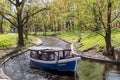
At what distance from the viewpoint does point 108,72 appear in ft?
111

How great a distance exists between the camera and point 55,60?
36.0 metres

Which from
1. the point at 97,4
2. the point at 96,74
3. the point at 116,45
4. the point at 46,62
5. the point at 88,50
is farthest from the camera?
the point at 88,50

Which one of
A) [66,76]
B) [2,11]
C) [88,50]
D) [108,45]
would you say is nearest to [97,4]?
[108,45]

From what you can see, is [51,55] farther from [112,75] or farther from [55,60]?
[112,75]

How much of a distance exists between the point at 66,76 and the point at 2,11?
94.4ft

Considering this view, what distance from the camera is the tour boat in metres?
34.9

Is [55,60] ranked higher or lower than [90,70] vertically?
higher

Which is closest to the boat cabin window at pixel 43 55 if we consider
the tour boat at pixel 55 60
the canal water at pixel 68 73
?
the tour boat at pixel 55 60

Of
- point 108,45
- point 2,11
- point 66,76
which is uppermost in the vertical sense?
point 2,11

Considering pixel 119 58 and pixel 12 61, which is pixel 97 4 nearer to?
pixel 119 58

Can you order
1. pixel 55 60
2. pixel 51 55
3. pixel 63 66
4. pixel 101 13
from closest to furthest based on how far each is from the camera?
pixel 63 66 < pixel 55 60 < pixel 51 55 < pixel 101 13

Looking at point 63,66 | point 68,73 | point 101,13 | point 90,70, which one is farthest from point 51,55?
point 101,13

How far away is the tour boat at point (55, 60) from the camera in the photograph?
34875 mm

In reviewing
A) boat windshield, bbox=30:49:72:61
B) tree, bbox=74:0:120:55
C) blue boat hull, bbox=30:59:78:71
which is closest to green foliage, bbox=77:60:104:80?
blue boat hull, bbox=30:59:78:71
